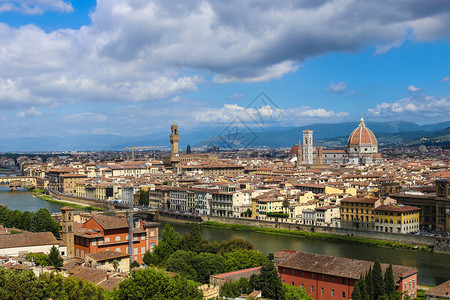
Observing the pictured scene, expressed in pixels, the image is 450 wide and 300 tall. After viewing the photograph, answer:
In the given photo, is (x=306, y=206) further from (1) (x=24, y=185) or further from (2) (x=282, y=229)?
(1) (x=24, y=185)

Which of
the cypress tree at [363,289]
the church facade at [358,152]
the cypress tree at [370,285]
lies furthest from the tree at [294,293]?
the church facade at [358,152]

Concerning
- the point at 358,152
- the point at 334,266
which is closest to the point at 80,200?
the point at 334,266

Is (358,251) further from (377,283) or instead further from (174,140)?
(174,140)

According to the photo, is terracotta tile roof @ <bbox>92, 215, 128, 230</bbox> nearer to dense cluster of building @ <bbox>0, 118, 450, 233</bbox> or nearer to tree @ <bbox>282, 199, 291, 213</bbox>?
dense cluster of building @ <bbox>0, 118, 450, 233</bbox>

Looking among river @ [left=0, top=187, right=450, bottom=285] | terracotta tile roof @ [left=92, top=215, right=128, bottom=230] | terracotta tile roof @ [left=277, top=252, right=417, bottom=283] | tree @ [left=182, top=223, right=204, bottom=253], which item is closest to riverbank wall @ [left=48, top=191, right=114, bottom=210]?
river @ [left=0, top=187, right=450, bottom=285]

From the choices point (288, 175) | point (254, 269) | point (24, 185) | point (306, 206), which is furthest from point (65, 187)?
point (254, 269)

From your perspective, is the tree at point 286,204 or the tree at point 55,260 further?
the tree at point 286,204

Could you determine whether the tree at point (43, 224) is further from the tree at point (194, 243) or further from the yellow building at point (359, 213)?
the yellow building at point (359, 213)
